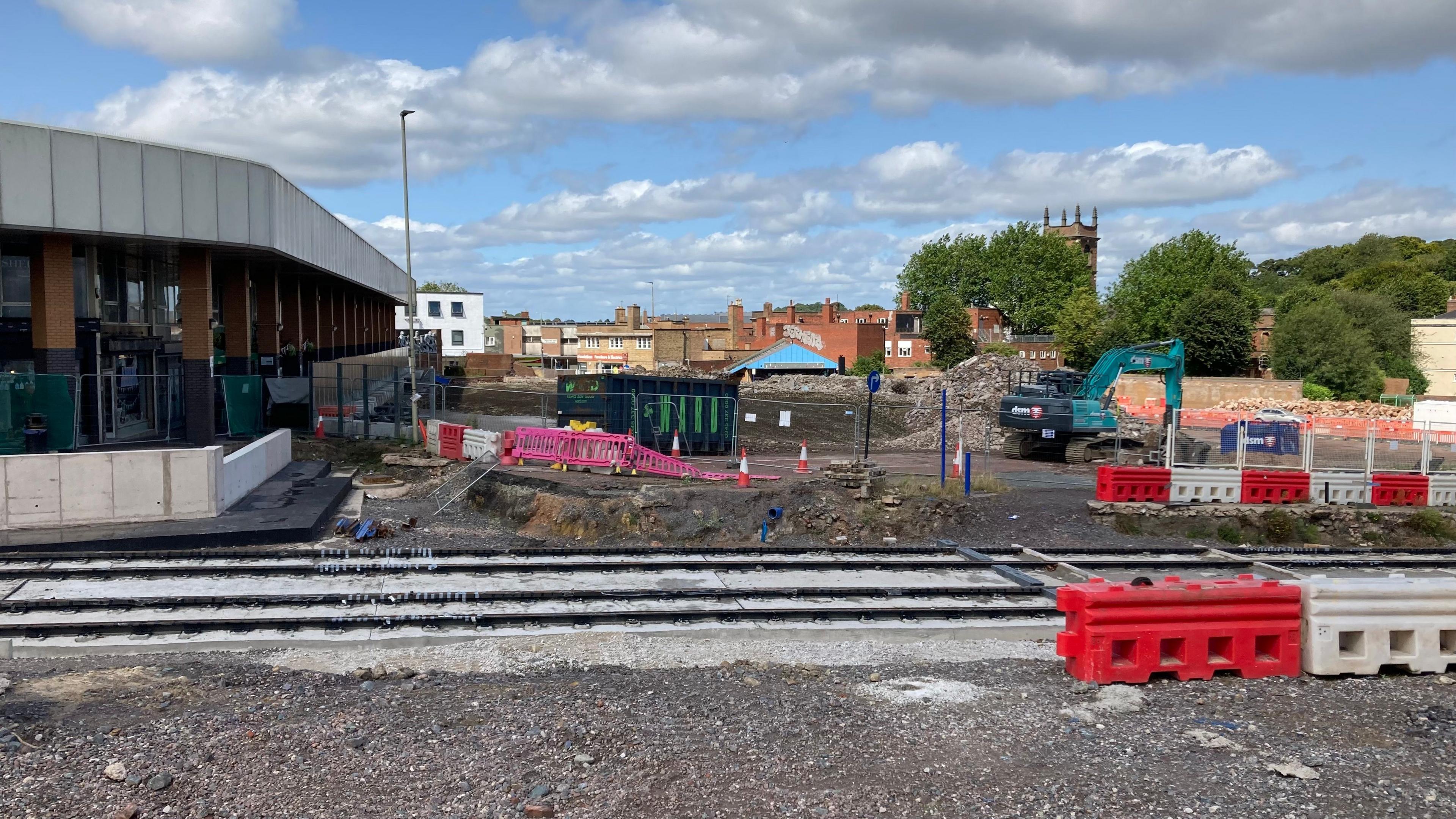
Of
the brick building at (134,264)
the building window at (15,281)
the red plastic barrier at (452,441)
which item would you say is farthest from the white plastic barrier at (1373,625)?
the building window at (15,281)

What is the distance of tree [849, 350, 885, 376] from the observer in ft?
258

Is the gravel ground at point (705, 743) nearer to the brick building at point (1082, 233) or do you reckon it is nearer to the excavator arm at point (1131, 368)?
the excavator arm at point (1131, 368)

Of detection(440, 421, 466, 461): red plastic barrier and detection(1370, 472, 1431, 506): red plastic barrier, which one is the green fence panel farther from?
detection(1370, 472, 1431, 506): red plastic barrier

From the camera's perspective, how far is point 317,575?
12.8m

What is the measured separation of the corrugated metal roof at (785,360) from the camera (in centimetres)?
7662

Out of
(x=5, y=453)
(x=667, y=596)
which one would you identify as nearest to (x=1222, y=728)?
(x=667, y=596)

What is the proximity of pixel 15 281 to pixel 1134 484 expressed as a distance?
1044 inches

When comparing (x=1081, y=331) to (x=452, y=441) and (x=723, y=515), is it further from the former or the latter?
(x=723, y=515)

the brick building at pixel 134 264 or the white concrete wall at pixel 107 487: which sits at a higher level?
the brick building at pixel 134 264

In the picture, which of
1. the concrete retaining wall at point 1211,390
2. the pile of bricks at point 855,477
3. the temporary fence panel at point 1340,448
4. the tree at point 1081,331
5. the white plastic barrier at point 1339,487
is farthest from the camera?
the tree at point 1081,331

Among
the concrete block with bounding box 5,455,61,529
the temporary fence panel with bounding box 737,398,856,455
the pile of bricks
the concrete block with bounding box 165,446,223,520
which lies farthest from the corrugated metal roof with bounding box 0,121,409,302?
the pile of bricks

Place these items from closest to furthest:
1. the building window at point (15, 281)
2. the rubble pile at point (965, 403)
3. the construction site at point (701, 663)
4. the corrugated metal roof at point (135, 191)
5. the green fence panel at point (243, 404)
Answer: the construction site at point (701, 663) → the corrugated metal roof at point (135, 191) → the building window at point (15, 281) → the green fence panel at point (243, 404) → the rubble pile at point (965, 403)

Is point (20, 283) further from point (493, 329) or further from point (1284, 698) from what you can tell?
point (493, 329)

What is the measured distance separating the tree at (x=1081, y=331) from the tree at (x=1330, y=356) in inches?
748
